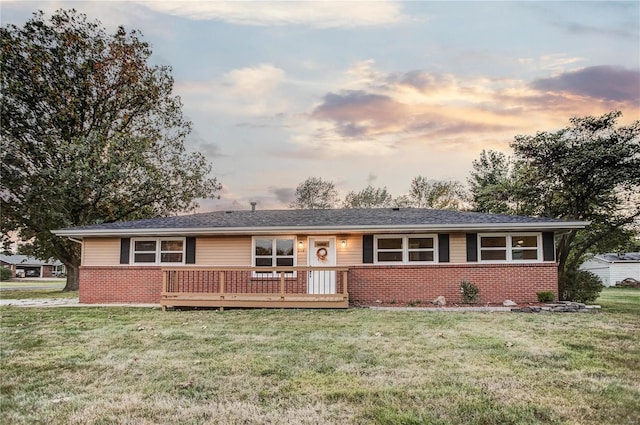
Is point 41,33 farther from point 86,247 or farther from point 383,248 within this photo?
point 383,248

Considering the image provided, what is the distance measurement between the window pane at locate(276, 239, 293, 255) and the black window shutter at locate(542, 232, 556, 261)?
24.2 ft

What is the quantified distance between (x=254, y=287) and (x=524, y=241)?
8.01 meters

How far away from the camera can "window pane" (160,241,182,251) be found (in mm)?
14031

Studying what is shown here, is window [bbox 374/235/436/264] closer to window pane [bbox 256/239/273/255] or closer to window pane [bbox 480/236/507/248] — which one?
window pane [bbox 480/236/507/248]

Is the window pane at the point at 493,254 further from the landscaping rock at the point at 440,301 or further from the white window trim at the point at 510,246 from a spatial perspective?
the landscaping rock at the point at 440,301

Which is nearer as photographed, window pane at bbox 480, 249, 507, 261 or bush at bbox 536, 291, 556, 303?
bush at bbox 536, 291, 556, 303

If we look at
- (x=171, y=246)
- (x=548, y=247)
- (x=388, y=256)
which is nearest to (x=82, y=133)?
(x=171, y=246)

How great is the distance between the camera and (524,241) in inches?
514

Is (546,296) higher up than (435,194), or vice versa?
(435,194)

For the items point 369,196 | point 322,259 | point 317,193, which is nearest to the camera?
point 322,259

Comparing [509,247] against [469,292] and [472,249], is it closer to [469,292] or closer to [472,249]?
[472,249]

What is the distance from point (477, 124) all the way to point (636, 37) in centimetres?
548

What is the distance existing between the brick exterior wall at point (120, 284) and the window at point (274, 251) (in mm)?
3071

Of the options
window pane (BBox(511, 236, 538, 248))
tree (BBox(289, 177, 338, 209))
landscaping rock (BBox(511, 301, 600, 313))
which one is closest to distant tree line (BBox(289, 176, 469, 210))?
tree (BBox(289, 177, 338, 209))
